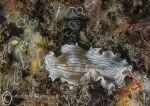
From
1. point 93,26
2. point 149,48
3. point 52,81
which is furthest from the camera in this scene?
point 52,81

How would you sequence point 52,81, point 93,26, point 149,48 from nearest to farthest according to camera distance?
1. point 149,48
2. point 93,26
3. point 52,81

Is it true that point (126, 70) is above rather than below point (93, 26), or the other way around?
below

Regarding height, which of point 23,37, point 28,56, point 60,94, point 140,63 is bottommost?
point 60,94

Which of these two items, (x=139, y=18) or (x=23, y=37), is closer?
(x=139, y=18)

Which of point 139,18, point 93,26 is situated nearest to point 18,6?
point 93,26

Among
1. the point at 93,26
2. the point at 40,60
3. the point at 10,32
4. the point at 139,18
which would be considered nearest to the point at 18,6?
the point at 10,32

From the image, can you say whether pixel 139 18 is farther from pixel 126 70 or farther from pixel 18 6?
pixel 18 6

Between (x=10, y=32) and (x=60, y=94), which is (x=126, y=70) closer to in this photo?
(x=60, y=94)
